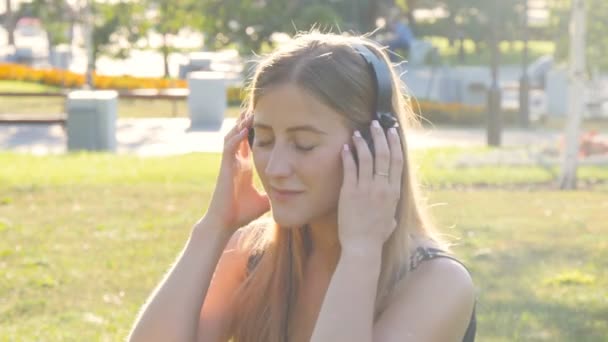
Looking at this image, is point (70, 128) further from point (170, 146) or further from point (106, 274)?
point (106, 274)

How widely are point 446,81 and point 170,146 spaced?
35.1ft

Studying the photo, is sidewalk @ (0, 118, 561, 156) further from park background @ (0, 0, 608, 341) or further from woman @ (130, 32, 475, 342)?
woman @ (130, 32, 475, 342)

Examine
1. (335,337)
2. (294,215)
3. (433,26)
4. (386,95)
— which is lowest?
(433,26)

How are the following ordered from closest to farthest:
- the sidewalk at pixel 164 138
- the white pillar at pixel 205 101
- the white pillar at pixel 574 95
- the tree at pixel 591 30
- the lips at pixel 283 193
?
1. the lips at pixel 283 193
2. the white pillar at pixel 574 95
3. the sidewalk at pixel 164 138
4. the tree at pixel 591 30
5. the white pillar at pixel 205 101

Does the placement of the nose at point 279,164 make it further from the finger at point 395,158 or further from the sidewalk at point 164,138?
the sidewalk at point 164,138

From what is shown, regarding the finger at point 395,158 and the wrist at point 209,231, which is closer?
the finger at point 395,158

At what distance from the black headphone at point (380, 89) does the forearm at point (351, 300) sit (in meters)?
0.24

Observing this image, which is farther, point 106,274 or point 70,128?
point 70,128

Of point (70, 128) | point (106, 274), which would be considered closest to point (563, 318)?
point (106, 274)

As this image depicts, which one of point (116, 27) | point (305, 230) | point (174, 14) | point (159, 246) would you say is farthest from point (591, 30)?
point (305, 230)

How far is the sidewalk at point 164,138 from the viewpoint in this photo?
17.6 metres

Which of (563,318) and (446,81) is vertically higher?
(563,318)

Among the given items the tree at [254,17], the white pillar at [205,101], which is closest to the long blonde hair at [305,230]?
the white pillar at [205,101]

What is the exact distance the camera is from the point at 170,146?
17875mm
